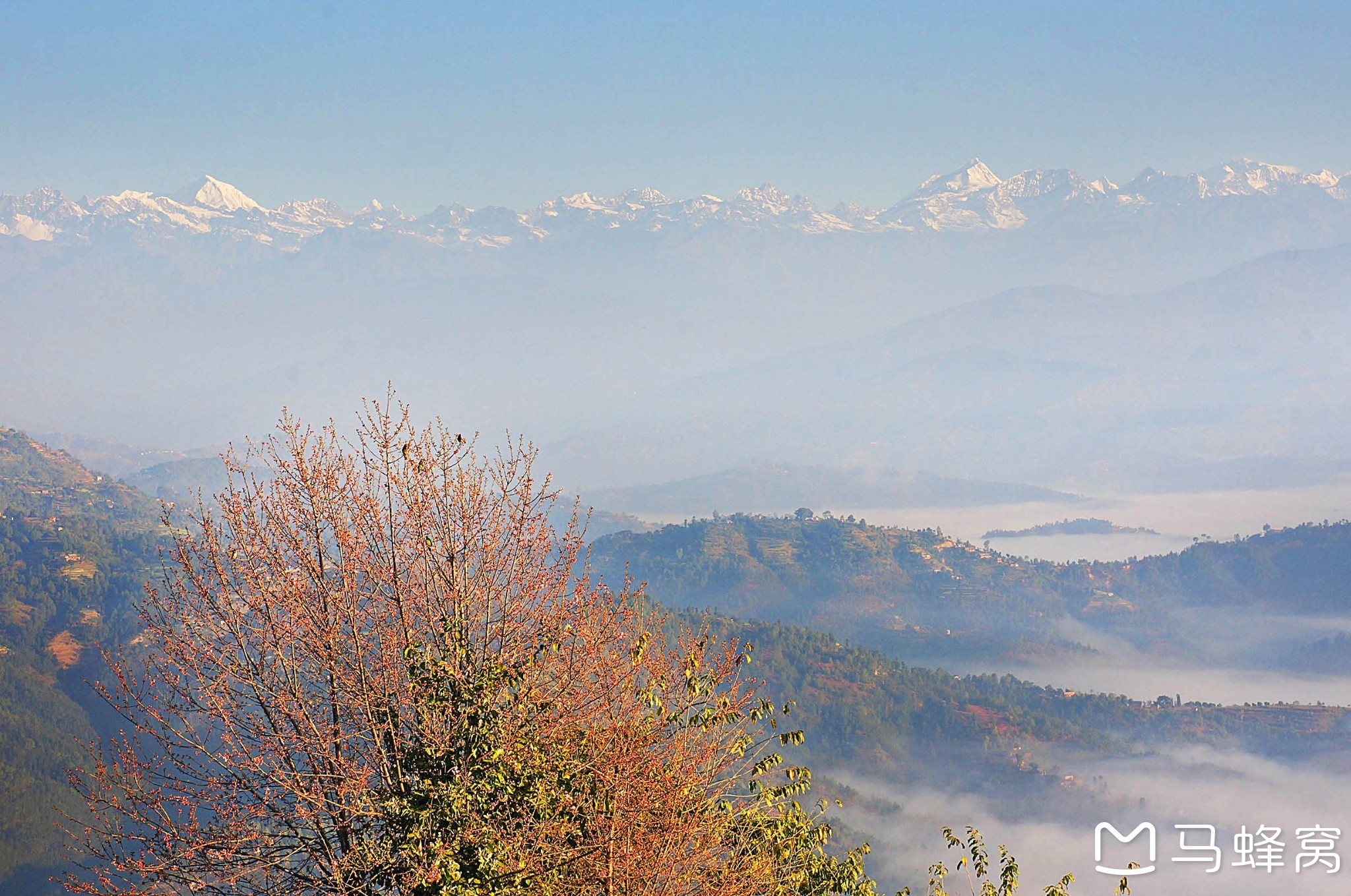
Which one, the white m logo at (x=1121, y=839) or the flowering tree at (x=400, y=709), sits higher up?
the flowering tree at (x=400, y=709)

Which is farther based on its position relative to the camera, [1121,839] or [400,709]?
[1121,839]

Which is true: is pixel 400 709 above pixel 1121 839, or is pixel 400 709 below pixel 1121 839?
above

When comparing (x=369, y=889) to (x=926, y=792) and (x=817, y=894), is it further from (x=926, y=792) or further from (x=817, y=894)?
(x=926, y=792)

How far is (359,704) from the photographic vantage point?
1361cm

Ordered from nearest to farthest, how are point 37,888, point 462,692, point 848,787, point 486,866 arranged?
point 486,866, point 462,692, point 37,888, point 848,787

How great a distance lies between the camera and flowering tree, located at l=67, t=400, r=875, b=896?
1283 cm

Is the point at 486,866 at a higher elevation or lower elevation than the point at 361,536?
lower

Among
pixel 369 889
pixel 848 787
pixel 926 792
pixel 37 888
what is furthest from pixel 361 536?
pixel 926 792

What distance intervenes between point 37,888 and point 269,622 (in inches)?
6222

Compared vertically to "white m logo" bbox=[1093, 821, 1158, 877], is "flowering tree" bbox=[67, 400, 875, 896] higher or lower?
higher

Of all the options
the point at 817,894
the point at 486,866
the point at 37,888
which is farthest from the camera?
the point at 37,888

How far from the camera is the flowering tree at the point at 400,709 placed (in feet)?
42.1

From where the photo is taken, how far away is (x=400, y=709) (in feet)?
45.9

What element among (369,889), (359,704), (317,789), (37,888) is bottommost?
(37,888)
